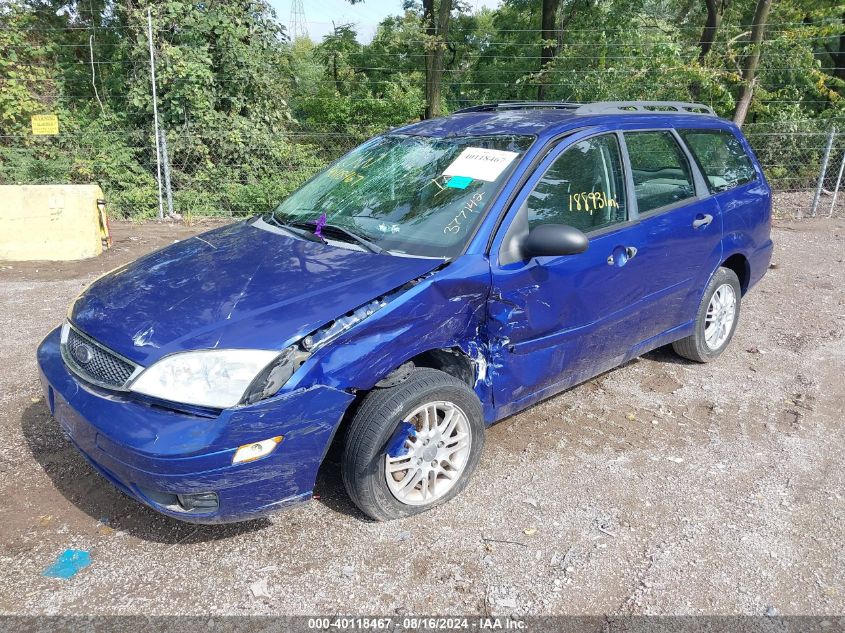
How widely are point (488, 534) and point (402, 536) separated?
1.32 ft

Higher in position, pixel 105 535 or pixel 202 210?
pixel 202 210

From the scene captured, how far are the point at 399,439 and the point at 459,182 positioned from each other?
4.57 feet

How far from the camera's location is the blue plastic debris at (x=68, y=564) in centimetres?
265

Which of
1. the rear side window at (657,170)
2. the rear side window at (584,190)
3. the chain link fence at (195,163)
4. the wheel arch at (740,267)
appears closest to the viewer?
the rear side window at (584,190)

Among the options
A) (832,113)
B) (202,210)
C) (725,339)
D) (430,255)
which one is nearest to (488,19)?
(832,113)

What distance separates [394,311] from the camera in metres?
2.73

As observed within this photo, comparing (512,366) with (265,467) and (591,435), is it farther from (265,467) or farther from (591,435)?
(265,467)

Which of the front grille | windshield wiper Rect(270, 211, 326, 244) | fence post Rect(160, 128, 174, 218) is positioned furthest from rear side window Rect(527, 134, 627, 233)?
fence post Rect(160, 128, 174, 218)

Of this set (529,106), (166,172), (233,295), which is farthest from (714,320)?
(166,172)

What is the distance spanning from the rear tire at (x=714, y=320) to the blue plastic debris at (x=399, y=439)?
270 centimetres

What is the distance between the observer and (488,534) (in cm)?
296

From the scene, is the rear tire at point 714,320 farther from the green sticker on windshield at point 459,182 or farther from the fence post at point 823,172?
the fence post at point 823,172

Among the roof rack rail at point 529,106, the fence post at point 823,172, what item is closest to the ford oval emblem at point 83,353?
the roof rack rail at point 529,106

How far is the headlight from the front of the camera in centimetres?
245
